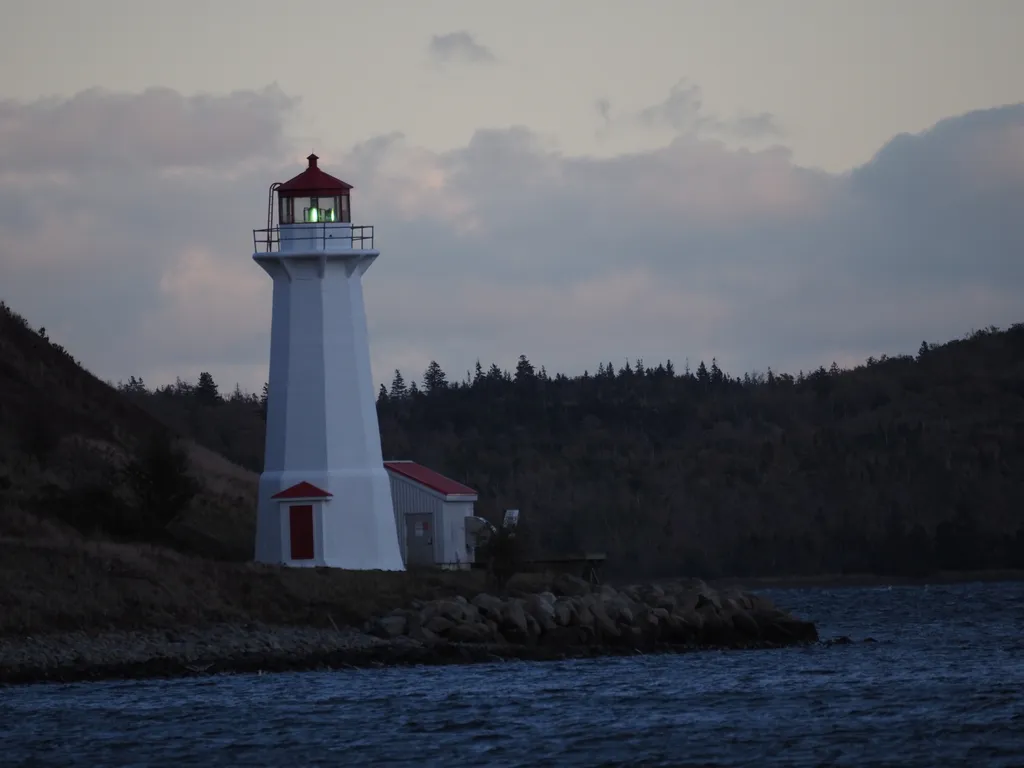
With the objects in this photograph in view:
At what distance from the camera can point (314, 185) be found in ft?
129

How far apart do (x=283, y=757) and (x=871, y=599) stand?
1961 inches

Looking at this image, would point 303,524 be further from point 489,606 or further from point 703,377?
point 703,377

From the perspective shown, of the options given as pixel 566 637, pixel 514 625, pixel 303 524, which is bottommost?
pixel 566 637

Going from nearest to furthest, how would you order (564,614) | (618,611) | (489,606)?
(489,606)
(564,614)
(618,611)

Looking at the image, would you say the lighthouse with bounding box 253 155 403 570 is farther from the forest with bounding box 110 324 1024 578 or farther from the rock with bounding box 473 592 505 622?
the forest with bounding box 110 324 1024 578

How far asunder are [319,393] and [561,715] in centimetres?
1325

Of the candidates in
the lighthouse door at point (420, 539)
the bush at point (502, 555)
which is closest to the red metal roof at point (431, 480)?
the lighthouse door at point (420, 539)

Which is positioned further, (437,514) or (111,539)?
(437,514)

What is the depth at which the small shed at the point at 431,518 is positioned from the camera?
43.8 metres

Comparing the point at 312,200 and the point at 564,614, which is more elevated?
the point at 312,200

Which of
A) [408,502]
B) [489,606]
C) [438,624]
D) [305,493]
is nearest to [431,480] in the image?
[408,502]

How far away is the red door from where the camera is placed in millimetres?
39406

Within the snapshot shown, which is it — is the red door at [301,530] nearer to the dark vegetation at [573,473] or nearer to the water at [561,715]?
the dark vegetation at [573,473]

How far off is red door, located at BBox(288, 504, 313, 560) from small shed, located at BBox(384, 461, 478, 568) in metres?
4.37
